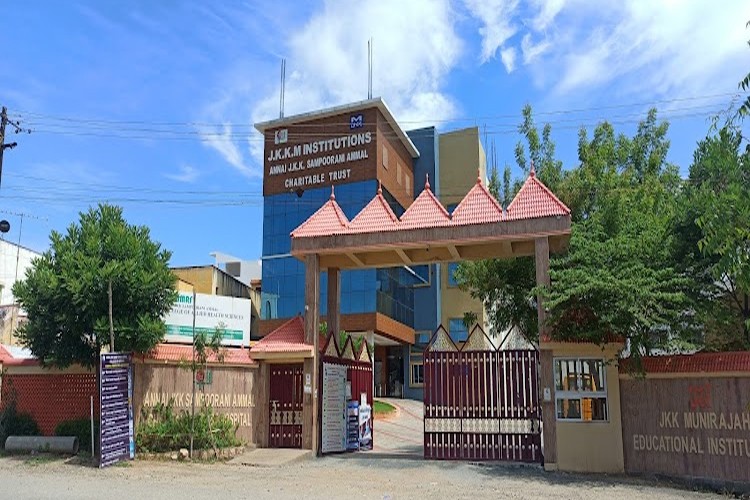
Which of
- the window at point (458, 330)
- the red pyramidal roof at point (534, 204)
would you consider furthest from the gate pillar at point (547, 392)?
the window at point (458, 330)

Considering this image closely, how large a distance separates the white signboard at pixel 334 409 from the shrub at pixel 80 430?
214 inches

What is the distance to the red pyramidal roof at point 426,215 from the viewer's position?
16547 millimetres

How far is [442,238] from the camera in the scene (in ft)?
53.6

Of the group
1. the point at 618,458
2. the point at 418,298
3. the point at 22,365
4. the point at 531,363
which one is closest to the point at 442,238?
the point at 531,363

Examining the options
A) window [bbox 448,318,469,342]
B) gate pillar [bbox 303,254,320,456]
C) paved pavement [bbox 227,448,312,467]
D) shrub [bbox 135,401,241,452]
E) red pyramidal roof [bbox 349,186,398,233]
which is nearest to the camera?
paved pavement [bbox 227,448,312,467]

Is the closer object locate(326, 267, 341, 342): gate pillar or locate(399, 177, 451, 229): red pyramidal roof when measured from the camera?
locate(399, 177, 451, 229): red pyramidal roof

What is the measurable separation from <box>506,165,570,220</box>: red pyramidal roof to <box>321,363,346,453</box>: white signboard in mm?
6011

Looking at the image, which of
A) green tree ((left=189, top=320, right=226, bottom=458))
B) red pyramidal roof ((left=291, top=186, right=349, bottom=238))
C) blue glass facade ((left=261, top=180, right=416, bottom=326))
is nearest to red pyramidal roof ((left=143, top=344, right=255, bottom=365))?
green tree ((left=189, top=320, right=226, bottom=458))

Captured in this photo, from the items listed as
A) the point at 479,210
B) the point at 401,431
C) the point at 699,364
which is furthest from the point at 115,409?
the point at 401,431

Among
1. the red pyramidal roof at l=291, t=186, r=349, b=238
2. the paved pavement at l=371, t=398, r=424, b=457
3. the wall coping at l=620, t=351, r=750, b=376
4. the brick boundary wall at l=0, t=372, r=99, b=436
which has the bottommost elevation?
the paved pavement at l=371, t=398, r=424, b=457

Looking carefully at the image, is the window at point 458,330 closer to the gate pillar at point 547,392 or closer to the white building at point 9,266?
the white building at point 9,266

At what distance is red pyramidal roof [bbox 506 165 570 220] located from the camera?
613 inches

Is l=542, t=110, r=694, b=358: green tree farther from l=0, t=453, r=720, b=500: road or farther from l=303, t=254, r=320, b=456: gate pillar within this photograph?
l=303, t=254, r=320, b=456: gate pillar

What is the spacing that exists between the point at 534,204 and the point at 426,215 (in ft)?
8.46
